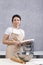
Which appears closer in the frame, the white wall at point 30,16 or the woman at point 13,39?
the woman at point 13,39

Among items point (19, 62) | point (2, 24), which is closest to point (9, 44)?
point (19, 62)

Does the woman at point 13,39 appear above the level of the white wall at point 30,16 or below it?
below

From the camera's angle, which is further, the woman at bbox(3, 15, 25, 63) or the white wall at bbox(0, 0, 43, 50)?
the white wall at bbox(0, 0, 43, 50)

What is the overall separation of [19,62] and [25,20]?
2.11 m

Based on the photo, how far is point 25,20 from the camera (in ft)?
12.5

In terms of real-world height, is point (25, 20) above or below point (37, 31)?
above

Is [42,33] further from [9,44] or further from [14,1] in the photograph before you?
[9,44]

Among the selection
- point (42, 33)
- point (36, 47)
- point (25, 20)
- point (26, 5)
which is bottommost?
point (36, 47)

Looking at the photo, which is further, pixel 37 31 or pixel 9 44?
pixel 37 31

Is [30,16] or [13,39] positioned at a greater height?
[30,16]

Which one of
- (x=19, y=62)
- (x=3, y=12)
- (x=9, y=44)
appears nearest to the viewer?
(x=19, y=62)

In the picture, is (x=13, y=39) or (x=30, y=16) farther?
(x=30, y=16)

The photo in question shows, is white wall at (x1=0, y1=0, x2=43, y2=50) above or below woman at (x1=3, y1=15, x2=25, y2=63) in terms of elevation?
above

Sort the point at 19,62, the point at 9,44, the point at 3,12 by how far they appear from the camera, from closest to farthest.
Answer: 1. the point at 19,62
2. the point at 9,44
3. the point at 3,12
